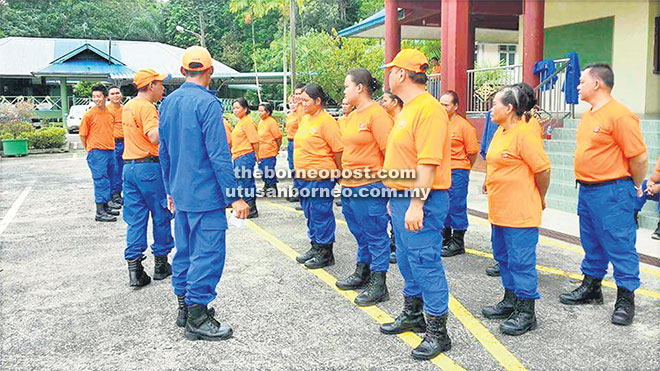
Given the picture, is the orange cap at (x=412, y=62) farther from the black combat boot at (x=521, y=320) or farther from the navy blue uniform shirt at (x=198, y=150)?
the black combat boot at (x=521, y=320)

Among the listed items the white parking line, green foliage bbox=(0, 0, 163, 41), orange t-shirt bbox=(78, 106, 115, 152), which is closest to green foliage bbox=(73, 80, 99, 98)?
green foliage bbox=(0, 0, 163, 41)

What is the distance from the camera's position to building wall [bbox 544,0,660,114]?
451 inches

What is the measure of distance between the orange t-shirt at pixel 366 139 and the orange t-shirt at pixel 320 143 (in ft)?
1.74

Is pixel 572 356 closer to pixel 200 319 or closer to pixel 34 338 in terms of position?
pixel 200 319

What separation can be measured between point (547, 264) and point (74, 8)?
5286 cm

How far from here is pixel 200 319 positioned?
3982 millimetres

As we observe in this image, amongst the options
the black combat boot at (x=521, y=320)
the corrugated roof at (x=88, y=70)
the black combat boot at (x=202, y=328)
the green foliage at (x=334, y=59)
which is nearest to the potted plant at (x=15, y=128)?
the corrugated roof at (x=88, y=70)

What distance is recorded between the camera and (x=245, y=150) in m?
8.71

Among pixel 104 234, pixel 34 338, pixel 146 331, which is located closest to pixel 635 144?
pixel 146 331

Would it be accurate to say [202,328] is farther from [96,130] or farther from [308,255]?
[96,130]

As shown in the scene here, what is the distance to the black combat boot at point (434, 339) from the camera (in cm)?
358

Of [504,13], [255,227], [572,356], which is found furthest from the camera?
[504,13]

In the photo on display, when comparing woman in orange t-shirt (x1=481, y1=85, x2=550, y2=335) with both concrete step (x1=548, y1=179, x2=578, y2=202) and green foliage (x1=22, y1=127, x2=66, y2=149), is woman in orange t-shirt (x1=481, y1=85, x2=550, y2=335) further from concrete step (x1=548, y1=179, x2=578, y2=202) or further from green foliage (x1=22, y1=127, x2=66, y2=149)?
green foliage (x1=22, y1=127, x2=66, y2=149)

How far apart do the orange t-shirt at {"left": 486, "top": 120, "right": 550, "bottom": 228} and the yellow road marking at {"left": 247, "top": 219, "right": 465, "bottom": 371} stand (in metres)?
1.10
